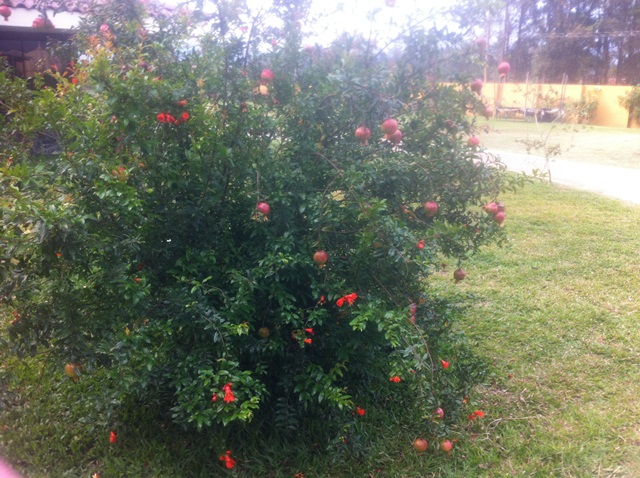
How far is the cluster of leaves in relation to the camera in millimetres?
2164

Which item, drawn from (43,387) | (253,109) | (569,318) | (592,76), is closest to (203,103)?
(253,109)

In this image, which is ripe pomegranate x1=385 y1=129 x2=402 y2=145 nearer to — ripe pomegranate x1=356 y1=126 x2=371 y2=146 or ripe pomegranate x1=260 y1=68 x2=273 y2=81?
ripe pomegranate x1=356 y1=126 x2=371 y2=146

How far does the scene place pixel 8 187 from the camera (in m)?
2.01

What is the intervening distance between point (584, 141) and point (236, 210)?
26.6ft

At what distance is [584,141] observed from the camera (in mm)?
9117

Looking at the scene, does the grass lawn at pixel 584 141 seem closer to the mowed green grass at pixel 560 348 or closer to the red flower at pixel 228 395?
the mowed green grass at pixel 560 348

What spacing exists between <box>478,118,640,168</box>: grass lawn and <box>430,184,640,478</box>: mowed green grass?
6.20ft

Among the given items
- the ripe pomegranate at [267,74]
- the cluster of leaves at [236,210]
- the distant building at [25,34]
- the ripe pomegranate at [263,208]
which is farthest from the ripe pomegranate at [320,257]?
the distant building at [25,34]

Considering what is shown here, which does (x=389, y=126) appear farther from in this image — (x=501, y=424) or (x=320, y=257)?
(x=501, y=424)

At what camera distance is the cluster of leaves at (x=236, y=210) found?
2.16 m

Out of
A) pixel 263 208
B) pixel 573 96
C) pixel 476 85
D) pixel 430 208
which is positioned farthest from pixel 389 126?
pixel 573 96

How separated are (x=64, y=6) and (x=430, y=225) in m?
2.12

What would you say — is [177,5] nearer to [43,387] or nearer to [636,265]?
[43,387]

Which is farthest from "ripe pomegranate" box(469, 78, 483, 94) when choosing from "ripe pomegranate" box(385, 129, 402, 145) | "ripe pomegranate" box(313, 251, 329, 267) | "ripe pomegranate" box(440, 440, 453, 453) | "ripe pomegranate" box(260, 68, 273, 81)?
"ripe pomegranate" box(440, 440, 453, 453)
